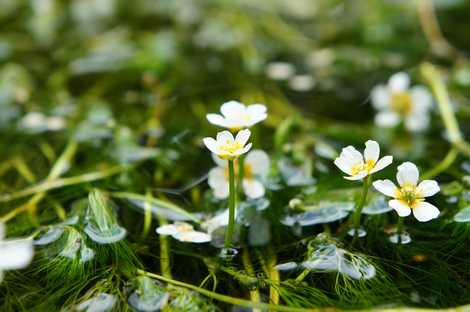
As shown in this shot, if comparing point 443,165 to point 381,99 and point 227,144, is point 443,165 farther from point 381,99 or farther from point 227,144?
point 227,144

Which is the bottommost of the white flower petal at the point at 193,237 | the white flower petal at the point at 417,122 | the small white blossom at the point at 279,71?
the white flower petal at the point at 193,237

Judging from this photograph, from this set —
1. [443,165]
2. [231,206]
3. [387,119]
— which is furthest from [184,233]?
[387,119]

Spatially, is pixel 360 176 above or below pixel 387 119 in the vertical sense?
below

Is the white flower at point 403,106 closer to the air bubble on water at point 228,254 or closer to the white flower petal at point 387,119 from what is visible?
the white flower petal at point 387,119

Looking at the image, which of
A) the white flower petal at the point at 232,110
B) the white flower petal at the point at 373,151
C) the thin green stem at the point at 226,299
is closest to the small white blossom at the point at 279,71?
the white flower petal at the point at 232,110

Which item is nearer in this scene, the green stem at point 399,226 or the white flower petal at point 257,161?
the green stem at point 399,226
